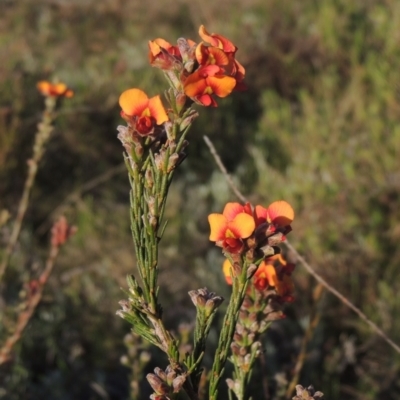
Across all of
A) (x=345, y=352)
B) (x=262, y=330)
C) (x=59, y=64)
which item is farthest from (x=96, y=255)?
(x=59, y=64)

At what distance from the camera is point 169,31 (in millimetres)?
6180

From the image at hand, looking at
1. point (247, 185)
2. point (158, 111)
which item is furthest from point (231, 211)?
point (247, 185)

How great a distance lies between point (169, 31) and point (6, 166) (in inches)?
126

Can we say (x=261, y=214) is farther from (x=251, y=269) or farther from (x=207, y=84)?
(x=207, y=84)

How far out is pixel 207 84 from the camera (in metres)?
0.74

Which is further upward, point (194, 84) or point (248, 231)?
point (194, 84)

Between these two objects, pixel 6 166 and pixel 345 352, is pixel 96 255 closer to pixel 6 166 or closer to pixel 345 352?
pixel 6 166

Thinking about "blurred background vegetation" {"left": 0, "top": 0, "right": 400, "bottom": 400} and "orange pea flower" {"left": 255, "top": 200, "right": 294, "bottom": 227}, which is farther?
"blurred background vegetation" {"left": 0, "top": 0, "right": 400, "bottom": 400}

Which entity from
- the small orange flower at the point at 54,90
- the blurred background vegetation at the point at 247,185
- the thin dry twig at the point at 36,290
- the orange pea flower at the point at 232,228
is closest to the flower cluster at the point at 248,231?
the orange pea flower at the point at 232,228

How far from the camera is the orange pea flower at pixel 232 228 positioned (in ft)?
2.47

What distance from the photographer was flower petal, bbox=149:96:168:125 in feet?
2.50

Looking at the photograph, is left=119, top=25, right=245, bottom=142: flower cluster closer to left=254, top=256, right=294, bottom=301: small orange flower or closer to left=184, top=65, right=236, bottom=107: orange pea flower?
left=184, top=65, right=236, bottom=107: orange pea flower

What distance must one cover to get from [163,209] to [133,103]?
0.15 metres

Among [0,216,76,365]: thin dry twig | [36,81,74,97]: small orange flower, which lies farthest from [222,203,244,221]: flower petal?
[36,81,74,97]: small orange flower
